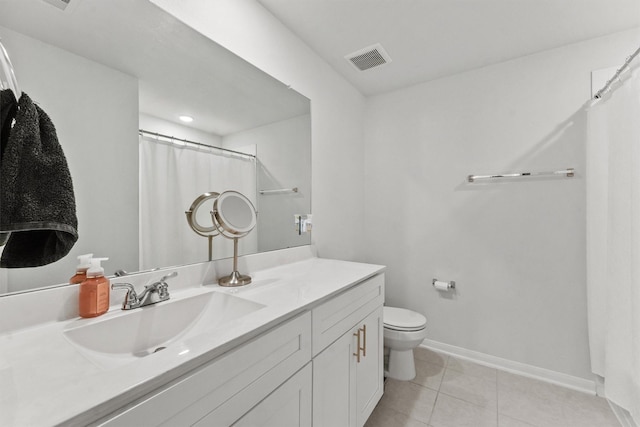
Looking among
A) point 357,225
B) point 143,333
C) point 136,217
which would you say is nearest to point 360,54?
point 357,225

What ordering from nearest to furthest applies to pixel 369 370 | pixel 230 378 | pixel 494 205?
pixel 230 378
pixel 369 370
pixel 494 205

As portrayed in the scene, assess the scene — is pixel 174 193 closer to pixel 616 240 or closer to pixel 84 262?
pixel 84 262

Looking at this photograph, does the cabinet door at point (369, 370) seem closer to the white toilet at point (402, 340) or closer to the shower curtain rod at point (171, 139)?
the white toilet at point (402, 340)

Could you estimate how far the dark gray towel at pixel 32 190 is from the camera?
0.51 metres

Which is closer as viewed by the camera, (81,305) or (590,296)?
(81,305)

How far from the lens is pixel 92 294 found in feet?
2.63

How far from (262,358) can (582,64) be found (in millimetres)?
2535

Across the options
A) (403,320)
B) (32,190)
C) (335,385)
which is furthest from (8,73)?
(403,320)

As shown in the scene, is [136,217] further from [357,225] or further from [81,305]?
[357,225]

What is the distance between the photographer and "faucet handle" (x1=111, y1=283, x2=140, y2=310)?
873mm

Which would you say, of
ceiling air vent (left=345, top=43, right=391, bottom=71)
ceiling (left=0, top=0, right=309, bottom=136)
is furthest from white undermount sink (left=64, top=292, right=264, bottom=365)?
ceiling air vent (left=345, top=43, right=391, bottom=71)

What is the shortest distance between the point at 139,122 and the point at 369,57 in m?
1.62

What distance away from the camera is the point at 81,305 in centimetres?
81

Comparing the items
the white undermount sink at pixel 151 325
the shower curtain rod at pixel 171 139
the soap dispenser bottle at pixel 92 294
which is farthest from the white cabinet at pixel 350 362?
the shower curtain rod at pixel 171 139
